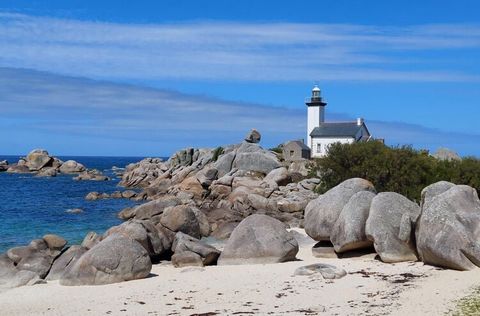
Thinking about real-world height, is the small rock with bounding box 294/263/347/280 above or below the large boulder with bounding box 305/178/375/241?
below

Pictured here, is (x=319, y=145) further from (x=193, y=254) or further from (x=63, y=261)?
(x=63, y=261)

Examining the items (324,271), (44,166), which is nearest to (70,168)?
(44,166)

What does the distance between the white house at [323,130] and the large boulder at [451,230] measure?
159 ft

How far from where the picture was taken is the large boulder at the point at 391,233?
22.2m

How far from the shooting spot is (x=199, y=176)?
5912 cm

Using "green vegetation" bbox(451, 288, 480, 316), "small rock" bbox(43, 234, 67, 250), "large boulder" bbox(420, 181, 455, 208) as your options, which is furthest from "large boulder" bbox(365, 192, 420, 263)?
"small rock" bbox(43, 234, 67, 250)

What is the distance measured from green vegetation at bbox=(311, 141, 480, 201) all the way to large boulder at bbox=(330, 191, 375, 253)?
14.6 meters

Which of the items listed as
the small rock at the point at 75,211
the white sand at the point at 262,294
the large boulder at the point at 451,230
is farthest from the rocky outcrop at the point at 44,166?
the large boulder at the point at 451,230

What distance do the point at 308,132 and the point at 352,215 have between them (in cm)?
5510

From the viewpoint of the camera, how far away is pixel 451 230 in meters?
20.0

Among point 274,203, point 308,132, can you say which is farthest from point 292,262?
point 308,132

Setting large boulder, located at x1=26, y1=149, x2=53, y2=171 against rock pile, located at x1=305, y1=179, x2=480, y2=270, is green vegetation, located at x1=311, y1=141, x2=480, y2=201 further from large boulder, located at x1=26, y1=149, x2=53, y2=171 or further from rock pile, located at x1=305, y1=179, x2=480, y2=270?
large boulder, located at x1=26, y1=149, x2=53, y2=171

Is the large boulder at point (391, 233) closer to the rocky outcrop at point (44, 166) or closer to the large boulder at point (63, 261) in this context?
the large boulder at point (63, 261)

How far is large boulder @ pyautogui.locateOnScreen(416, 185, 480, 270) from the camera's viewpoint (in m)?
19.6
